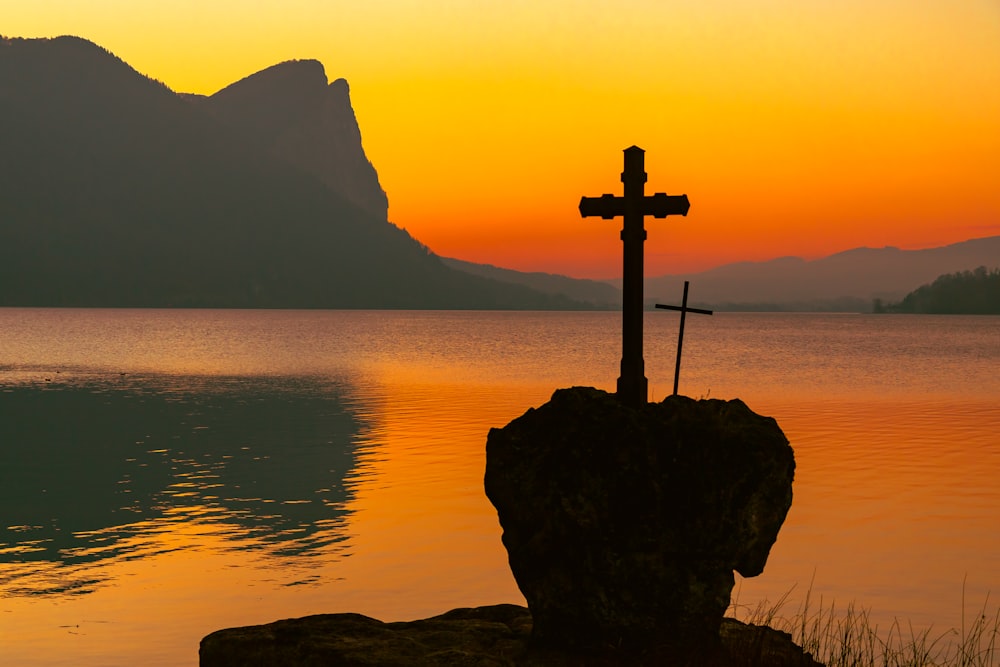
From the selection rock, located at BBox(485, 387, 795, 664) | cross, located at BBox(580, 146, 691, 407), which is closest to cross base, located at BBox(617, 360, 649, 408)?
cross, located at BBox(580, 146, 691, 407)

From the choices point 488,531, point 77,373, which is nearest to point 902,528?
point 488,531

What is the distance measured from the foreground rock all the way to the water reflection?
900 cm

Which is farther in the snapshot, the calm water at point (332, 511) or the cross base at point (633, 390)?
the calm water at point (332, 511)

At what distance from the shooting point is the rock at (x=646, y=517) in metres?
12.4

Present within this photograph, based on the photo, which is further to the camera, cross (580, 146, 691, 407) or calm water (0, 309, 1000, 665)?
calm water (0, 309, 1000, 665)

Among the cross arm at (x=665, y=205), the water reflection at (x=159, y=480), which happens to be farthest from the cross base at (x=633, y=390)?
the water reflection at (x=159, y=480)

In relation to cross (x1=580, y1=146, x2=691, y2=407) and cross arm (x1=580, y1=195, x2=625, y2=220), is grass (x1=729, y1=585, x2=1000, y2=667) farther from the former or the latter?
cross arm (x1=580, y1=195, x2=625, y2=220)

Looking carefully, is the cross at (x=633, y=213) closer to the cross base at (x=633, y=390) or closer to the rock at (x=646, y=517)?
the cross base at (x=633, y=390)

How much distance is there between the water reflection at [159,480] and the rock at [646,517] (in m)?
10.8

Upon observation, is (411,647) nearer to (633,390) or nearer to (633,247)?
(633,390)

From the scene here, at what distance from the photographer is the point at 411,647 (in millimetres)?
12766

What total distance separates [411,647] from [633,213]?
5692 mm

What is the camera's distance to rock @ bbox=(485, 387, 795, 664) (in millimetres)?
12375

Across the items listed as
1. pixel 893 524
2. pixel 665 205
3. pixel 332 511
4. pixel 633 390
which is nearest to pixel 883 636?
pixel 633 390
